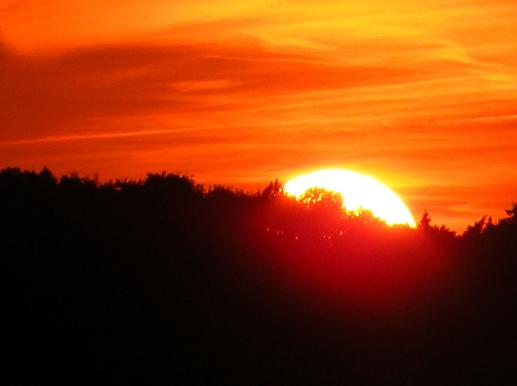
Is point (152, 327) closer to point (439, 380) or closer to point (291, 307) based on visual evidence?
point (291, 307)

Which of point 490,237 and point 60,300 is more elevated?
point 490,237

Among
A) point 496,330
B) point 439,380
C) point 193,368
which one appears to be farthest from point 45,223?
point 496,330

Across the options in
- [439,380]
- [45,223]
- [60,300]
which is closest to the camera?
[60,300]

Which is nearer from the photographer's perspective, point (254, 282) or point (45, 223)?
point (45, 223)

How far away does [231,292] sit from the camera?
23062 millimetres

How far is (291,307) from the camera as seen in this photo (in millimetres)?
24000

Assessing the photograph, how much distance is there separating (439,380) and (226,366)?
5212 mm

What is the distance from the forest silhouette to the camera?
818 inches

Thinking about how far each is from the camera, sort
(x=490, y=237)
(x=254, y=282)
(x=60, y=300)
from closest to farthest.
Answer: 1. (x=60, y=300)
2. (x=254, y=282)
3. (x=490, y=237)

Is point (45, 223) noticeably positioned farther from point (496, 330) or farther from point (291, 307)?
point (496, 330)

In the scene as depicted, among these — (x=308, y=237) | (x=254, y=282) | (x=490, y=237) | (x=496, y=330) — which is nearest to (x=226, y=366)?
(x=254, y=282)

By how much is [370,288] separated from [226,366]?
499cm

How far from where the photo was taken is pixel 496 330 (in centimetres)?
2755

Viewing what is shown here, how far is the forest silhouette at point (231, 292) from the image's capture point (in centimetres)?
2077
